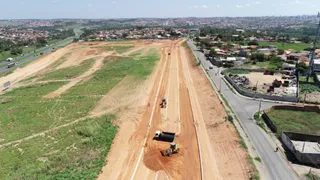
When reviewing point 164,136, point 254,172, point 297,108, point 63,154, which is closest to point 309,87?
point 297,108

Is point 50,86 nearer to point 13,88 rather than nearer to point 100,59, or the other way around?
point 13,88

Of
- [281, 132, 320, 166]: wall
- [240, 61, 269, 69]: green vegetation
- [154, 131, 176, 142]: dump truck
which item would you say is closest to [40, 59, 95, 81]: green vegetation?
[154, 131, 176, 142]: dump truck

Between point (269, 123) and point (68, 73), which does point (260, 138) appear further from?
point (68, 73)

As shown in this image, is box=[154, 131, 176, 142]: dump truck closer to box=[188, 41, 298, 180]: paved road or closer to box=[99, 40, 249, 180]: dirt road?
box=[99, 40, 249, 180]: dirt road

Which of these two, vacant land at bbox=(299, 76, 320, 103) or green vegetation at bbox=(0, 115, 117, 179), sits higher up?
vacant land at bbox=(299, 76, 320, 103)

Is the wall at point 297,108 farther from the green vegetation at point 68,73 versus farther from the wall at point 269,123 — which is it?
the green vegetation at point 68,73

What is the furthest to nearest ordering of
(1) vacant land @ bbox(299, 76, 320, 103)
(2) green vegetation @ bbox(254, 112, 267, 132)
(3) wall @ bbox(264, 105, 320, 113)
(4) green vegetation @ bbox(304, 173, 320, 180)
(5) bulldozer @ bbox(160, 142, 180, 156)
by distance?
(1) vacant land @ bbox(299, 76, 320, 103), (3) wall @ bbox(264, 105, 320, 113), (2) green vegetation @ bbox(254, 112, 267, 132), (5) bulldozer @ bbox(160, 142, 180, 156), (4) green vegetation @ bbox(304, 173, 320, 180)

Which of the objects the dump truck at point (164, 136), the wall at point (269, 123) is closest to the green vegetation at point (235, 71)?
the wall at point (269, 123)
